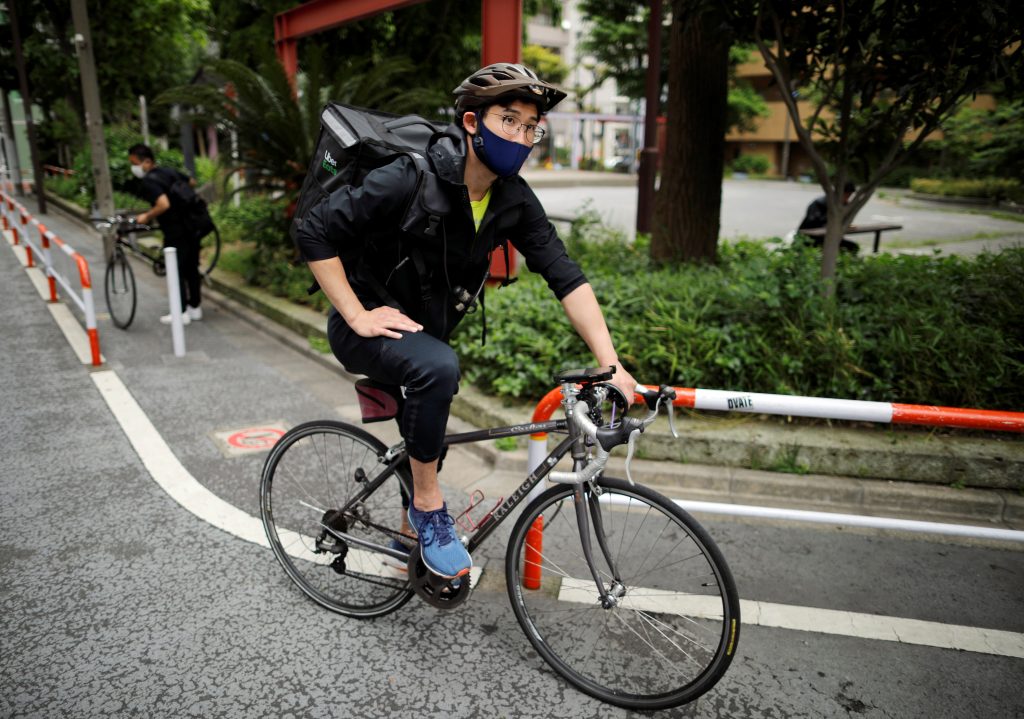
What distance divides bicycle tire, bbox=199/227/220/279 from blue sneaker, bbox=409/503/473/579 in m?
8.49

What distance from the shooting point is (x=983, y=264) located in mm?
5875

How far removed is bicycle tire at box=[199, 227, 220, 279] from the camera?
10.5 metres

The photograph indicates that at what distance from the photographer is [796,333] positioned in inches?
188

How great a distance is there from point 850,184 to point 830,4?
175cm

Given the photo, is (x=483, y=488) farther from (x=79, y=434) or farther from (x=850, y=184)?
(x=850, y=184)

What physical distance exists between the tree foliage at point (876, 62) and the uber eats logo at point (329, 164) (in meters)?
3.84

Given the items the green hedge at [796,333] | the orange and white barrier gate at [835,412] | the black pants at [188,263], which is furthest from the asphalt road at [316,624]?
the black pants at [188,263]

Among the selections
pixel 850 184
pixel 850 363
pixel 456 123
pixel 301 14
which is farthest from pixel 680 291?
pixel 301 14

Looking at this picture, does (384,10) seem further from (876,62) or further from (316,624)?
(316,624)

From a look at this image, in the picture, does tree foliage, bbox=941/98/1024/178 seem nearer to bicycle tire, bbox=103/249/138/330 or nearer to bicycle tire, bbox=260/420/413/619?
→ bicycle tire, bbox=260/420/413/619

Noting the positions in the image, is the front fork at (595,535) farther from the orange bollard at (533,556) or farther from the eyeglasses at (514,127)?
the eyeglasses at (514,127)

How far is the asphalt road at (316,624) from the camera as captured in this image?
2576 millimetres

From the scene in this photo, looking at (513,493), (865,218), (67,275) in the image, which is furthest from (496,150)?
(865,218)

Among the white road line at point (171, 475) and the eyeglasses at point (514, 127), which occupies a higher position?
the eyeglasses at point (514, 127)
